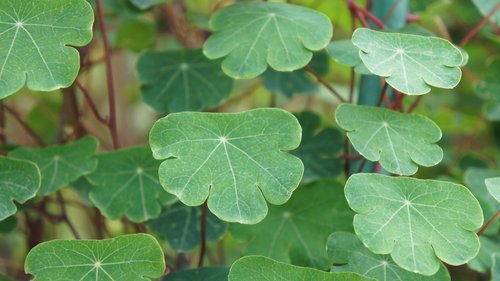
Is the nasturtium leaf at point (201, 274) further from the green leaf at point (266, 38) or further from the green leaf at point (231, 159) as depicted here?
the green leaf at point (266, 38)

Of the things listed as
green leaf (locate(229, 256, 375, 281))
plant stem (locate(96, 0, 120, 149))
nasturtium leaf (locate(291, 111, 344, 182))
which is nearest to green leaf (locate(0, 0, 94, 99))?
plant stem (locate(96, 0, 120, 149))

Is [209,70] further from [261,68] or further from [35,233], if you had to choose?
[35,233]

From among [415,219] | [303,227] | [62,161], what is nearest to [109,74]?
[62,161]

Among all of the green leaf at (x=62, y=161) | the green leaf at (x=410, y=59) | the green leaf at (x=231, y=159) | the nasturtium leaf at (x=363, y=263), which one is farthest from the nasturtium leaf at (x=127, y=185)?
the green leaf at (x=410, y=59)

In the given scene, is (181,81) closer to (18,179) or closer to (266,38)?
(266,38)

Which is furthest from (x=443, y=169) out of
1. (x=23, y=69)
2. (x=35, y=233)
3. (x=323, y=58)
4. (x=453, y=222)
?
(x=23, y=69)

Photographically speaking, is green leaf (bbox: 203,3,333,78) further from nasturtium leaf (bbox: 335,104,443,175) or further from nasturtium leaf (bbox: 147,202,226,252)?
nasturtium leaf (bbox: 147,202,226,252)

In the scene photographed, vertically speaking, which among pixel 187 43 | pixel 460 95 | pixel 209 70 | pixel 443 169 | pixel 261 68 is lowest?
pixel 460 95
